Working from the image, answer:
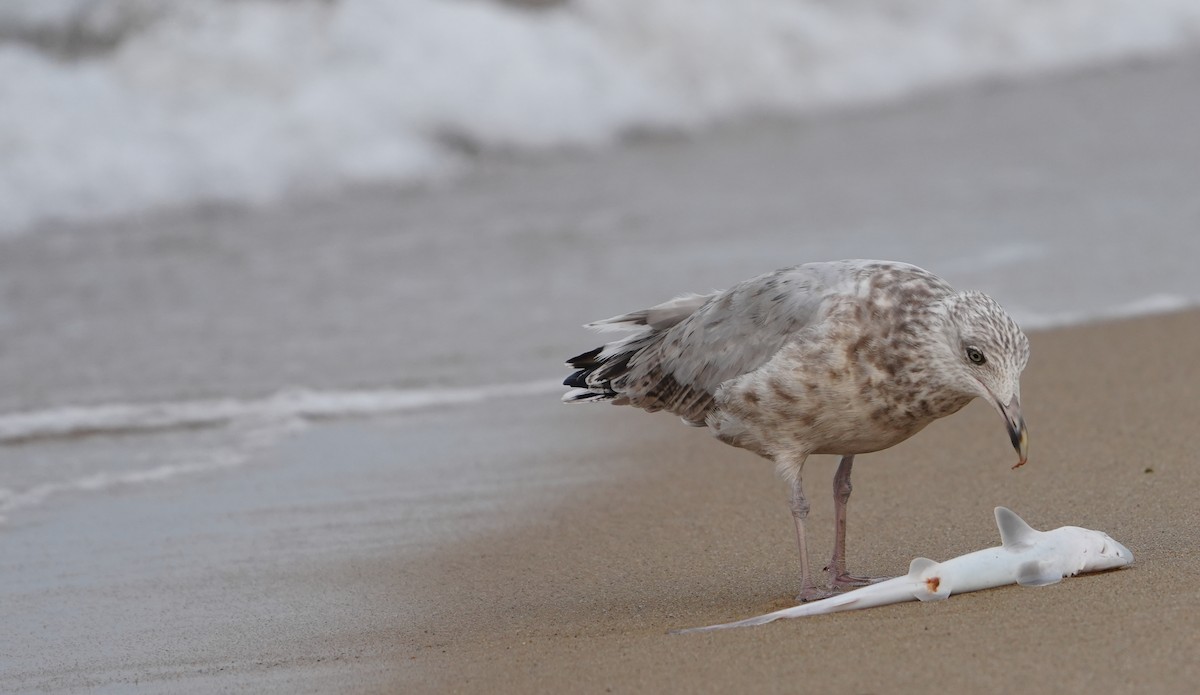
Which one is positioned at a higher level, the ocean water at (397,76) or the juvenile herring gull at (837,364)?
the ocean water at (397,76)

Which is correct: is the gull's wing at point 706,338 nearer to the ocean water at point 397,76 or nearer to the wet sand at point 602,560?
the wet sand at point 602,560

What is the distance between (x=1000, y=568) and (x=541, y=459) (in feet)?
9.81

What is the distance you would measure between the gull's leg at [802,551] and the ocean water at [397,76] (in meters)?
9.98

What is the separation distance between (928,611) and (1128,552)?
0.66 meters

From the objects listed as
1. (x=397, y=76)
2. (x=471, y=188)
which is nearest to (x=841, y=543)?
(x=471, y=188)

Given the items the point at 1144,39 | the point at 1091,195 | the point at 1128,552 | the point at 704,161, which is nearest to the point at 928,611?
the point at 1128,552

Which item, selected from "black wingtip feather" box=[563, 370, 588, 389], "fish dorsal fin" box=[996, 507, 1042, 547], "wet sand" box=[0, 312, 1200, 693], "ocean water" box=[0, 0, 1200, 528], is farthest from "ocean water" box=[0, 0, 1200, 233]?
"fish dorsal fin" box=[996, 507, 1042, 547]

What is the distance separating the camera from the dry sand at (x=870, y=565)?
409cm

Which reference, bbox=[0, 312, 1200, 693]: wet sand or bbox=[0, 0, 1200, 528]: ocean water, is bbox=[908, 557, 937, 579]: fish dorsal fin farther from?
bbox=[0, 0, 1200, 528]: ocean water

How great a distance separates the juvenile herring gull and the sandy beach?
0.50 meters

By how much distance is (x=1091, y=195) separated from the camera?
12023 mm

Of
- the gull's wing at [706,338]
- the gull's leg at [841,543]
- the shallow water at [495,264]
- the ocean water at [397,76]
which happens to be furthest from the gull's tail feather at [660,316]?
the ocean water at [397,76]

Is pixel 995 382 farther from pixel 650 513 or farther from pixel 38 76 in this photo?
pixel 38 76

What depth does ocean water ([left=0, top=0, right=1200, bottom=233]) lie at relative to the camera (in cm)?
1475
